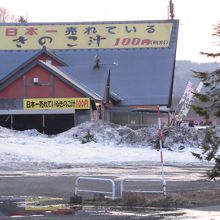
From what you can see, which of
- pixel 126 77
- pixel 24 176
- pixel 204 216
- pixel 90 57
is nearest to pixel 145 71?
pixel 126 77

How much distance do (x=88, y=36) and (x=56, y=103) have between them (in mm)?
16713

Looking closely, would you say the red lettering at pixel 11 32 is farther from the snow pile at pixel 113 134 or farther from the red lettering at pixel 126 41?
the snow pile at pixel 113 134

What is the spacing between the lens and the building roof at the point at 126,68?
50.1 metres

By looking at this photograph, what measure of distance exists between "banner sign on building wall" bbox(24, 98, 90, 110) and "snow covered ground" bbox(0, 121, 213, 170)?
12.9 feet

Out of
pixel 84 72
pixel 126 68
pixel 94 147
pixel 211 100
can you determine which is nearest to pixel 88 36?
pixel 126 68

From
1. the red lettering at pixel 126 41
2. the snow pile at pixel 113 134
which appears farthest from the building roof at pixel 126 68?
the snow pile at pixel 113 134

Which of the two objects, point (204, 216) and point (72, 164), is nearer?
point (204, 216)

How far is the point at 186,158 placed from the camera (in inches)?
1186

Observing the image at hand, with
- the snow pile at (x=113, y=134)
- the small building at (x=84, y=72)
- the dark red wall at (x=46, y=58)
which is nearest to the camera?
the snow pile at (x=113, y=134)

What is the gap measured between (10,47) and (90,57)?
7.92 m

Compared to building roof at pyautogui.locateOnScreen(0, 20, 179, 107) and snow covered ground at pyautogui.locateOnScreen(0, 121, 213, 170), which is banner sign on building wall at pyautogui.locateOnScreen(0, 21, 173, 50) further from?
snow covered ground at pyautogui.locateOnScreen(0, 121, 213, 170)

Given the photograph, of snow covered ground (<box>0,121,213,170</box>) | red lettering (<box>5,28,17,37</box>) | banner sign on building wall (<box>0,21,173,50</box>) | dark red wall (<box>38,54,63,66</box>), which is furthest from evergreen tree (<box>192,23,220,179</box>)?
Answer: red lettering (<box>5,28,17,37</box>)

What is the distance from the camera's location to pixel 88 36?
188 ft

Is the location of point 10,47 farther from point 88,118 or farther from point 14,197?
point 14,197
